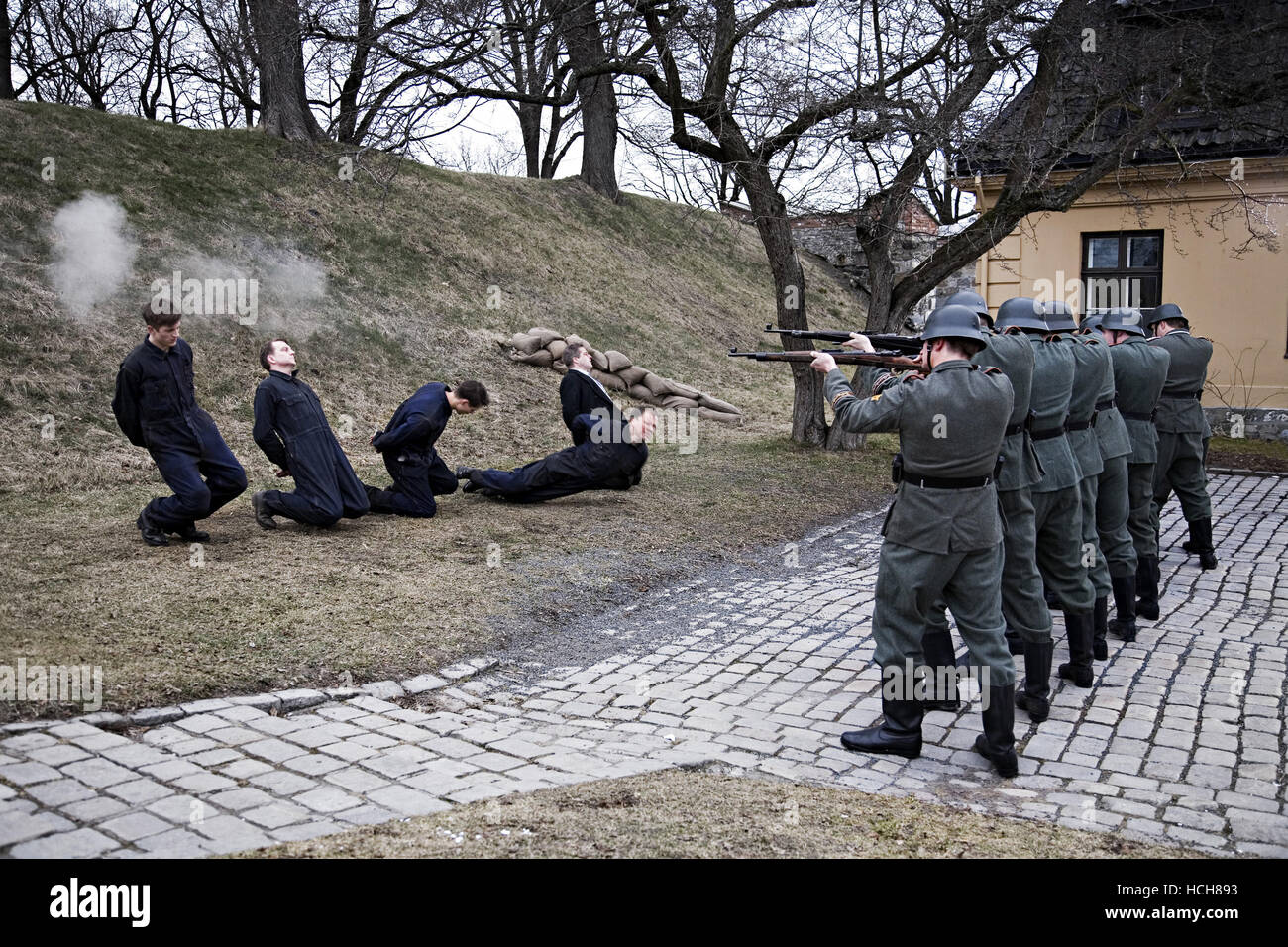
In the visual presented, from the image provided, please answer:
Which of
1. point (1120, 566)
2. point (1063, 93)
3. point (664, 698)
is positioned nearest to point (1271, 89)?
point (1063, 93)

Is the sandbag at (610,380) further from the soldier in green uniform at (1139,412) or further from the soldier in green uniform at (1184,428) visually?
the soldier in green uniform at (1139,412)

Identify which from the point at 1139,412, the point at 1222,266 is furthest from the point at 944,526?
the point at 1222,266

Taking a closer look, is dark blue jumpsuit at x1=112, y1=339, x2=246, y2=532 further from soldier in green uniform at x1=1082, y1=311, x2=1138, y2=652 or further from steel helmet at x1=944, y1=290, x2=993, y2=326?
soldier in green uniform at x1=1082, y1=311, x2=1138, y2=652

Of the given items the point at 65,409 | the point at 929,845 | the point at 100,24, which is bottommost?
the point at 929,845

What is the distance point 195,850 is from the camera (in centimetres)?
398

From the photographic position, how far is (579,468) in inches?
450

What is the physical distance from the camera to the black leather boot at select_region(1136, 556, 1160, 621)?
27.4ft

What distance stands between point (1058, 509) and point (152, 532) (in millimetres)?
6512

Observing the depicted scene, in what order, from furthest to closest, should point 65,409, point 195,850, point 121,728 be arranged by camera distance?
point 65,409, point 121,728, point 195,850

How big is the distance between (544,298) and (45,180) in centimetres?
853

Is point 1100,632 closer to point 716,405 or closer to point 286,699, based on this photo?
point 286,699

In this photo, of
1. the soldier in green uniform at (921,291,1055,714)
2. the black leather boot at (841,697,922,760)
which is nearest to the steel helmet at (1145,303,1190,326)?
the soldier in green uniform at (921,291,1055,714)

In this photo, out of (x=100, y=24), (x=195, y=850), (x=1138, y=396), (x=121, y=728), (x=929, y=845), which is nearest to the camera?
(x=195, y=850)

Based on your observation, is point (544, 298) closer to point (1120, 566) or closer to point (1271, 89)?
point (1271, 89)
